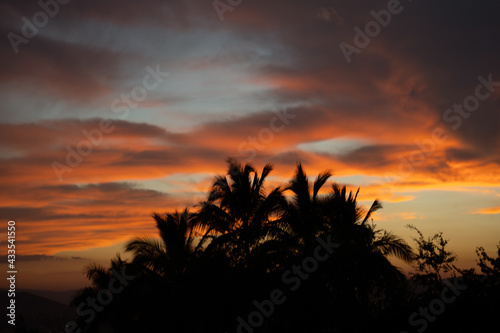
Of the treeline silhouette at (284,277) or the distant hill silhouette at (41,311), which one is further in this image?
the distant hill silhouette at (41,311)

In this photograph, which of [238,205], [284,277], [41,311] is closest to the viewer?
[284,277]

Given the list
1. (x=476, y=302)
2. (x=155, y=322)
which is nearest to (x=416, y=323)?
(x=476, y=302)

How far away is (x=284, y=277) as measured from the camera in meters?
14.8

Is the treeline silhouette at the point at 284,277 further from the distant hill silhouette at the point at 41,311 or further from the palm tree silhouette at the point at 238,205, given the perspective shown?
the distant hill silhouette at the point at 41,311

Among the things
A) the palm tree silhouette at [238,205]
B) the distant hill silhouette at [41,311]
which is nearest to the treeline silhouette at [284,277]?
the palm tree silhouette at [238,205]

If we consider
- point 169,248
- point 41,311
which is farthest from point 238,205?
point 41,311

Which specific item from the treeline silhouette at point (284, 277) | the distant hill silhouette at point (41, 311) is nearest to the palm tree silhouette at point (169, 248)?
the treeline silhouette at point (284, 277)

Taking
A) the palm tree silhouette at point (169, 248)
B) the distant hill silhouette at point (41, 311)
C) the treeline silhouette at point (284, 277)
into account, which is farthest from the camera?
the distant hill silhouette at point (41, 311)

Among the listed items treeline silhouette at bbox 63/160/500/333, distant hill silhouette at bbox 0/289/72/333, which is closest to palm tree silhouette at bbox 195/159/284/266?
treeline silhouette at bbox 63/160/500/333

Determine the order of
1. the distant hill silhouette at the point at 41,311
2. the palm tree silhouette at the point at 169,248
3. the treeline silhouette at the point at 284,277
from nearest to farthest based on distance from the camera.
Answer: the treeline silhouette at the point at 284,277
the palm tree silhouette at the point at 169,248
the distant hill silhouette at the point at 41,311

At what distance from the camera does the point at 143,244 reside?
73.9 feet

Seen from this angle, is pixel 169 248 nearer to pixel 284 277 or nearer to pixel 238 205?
pixel 238 205

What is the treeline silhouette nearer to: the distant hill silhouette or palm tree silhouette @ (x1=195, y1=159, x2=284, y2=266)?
palm tree silhouette @ (x1=195, y1=159, x2=284, y2=266)

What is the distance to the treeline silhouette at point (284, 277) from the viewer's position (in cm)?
1020
